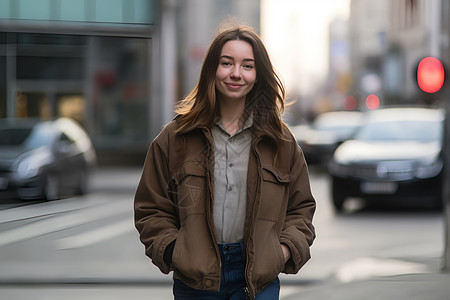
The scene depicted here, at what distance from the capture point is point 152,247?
271 cm

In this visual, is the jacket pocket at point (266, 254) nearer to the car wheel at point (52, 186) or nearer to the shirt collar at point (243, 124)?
the shirt collar at point (243, 124)

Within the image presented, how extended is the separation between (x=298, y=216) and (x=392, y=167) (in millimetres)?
9119

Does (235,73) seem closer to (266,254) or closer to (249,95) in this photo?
(249,95)

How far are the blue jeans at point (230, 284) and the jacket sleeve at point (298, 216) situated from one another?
0.13 metres

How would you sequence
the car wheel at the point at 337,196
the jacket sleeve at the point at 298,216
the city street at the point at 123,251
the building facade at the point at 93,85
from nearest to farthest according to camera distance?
the jacket sleeve at the point at 298,216 → the city street at the point at 123,251 → the car wheel at the point at 337,196 → the building facade at the point at 93,85

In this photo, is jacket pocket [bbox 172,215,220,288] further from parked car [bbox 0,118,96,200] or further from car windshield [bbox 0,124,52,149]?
car windshield [bbox 0,124,52,149]

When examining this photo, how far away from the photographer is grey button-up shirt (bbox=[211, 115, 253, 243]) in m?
2.72

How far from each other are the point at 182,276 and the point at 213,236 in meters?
0.19

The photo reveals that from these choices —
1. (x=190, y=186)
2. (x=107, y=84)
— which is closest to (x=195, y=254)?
(x=190, y=186)

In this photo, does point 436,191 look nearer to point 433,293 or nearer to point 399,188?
point 399,188

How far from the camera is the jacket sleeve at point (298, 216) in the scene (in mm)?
2752

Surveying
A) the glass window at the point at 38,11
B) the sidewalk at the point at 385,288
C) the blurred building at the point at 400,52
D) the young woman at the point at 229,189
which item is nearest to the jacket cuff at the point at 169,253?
the young woman at the point at 229,189

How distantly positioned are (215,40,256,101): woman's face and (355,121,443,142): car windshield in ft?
33.5

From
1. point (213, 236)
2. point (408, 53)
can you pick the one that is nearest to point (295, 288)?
point (213, 236)
